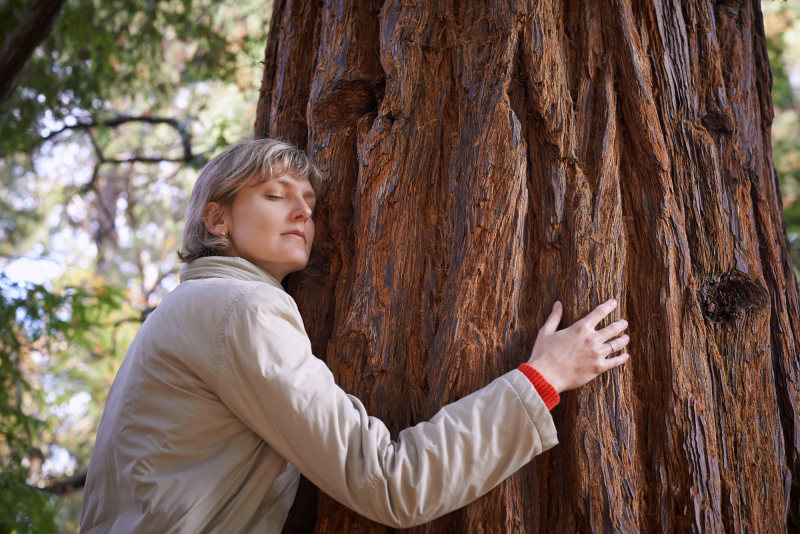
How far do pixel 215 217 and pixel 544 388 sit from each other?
1.17 metres

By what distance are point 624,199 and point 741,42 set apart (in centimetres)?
93

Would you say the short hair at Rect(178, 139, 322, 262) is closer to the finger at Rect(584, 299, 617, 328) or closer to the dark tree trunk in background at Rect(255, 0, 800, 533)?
the dark tree trunk in background at Rect(255, 0, 800, 533)

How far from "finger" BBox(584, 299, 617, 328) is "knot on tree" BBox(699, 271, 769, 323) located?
369 mm

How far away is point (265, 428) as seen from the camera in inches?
64.3

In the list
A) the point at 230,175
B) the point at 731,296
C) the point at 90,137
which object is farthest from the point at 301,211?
the point at 90,137

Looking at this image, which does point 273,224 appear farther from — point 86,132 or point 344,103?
point 86,132

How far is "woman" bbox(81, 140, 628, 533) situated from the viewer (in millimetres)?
1578

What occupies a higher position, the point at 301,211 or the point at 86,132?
the point at 86,132

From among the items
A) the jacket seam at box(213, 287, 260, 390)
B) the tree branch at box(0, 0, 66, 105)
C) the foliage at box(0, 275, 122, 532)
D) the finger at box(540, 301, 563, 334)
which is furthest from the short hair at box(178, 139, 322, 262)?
the foliage at box(0, 275, 122, 532)

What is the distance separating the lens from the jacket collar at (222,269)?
1.89 meters

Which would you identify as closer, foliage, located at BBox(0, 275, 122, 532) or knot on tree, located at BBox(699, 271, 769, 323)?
knot on tree, located at BBox(699, 271, 769, 323)

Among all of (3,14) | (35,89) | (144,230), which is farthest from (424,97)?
(144,230)

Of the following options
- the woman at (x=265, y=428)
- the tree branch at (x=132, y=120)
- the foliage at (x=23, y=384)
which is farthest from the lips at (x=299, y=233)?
the tree branch at (x=132, y=120)

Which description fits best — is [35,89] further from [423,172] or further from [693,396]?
[693,396]
